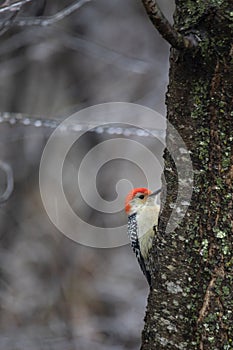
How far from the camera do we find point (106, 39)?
6.14m

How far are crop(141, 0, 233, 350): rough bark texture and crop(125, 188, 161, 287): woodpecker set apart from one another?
1577mm

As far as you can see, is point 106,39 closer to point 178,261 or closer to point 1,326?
point 1,326

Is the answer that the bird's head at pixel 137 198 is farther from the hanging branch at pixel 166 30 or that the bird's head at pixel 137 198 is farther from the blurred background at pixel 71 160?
the blurred background at pixel 71 160

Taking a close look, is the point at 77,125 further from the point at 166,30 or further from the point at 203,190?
the point at 166,30

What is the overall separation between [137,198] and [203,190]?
172cm

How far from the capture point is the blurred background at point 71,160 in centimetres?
529

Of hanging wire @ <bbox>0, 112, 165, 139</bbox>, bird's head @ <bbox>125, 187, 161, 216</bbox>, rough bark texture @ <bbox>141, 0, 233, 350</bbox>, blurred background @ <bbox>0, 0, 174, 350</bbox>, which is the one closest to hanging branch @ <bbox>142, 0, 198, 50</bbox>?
rough bark texture @ <bbox>141, 0, 233, 350</bbox>

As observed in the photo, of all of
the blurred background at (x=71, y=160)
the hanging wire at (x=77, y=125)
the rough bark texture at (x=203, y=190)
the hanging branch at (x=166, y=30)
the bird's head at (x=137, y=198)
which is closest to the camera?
the hanging branch at (x=166, y=30)

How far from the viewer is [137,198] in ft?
10.4

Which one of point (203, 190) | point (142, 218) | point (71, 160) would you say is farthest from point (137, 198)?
point (71, 160)

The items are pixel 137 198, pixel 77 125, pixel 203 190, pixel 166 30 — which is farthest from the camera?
pixel 77 125

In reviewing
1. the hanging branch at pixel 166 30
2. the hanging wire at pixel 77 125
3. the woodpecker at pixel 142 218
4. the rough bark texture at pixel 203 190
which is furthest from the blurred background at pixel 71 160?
the hanging branch at pixel 166 30

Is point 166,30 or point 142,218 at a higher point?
point 166,30

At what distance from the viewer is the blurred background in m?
5.29
